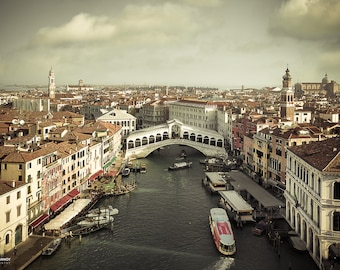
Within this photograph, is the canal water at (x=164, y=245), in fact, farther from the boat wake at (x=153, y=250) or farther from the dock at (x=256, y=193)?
the dock at (x=256, y=193)

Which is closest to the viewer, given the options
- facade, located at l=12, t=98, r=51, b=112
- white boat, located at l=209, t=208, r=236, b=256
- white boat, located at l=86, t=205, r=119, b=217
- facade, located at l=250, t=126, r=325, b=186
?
white boat, located at l=209, t=208, r=236, b=256

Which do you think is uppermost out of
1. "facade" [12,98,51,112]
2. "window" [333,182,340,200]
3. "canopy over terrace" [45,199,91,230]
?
"facade" [12,98,51,112]

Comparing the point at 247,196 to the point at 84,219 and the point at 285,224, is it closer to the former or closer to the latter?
the point at 285,224

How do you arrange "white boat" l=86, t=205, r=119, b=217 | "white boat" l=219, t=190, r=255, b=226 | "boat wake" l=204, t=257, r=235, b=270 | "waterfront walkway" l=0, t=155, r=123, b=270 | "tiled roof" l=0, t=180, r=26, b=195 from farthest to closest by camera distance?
"white boat" l=86, t=205, r=119, b=217
"white boat" l=219, t=190, r=255, b=226
"boat wake" l=204, t=257, r=235, b=270
"tiled roof" l=0, t=180, r=26, b=195
"waterfront walkway" l=0, t=155, r=123, b=270

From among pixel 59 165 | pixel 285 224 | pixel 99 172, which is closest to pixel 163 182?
pixel 99 172

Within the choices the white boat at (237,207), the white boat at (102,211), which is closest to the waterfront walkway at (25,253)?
the white boat at (102,211)

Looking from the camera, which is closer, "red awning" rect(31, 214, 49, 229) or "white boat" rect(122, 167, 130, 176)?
"red awning" rect(31, 214, 49, 229)

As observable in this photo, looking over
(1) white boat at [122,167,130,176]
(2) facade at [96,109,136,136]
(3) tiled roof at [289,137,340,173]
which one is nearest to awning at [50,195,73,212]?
(1) white boat at [122,167,130,176]

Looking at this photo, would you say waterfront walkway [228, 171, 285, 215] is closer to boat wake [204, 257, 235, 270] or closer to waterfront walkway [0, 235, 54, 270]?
boat wake [204, 257, 235, 270]

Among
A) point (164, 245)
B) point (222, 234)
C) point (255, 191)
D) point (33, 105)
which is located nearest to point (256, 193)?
point (255, 191)
